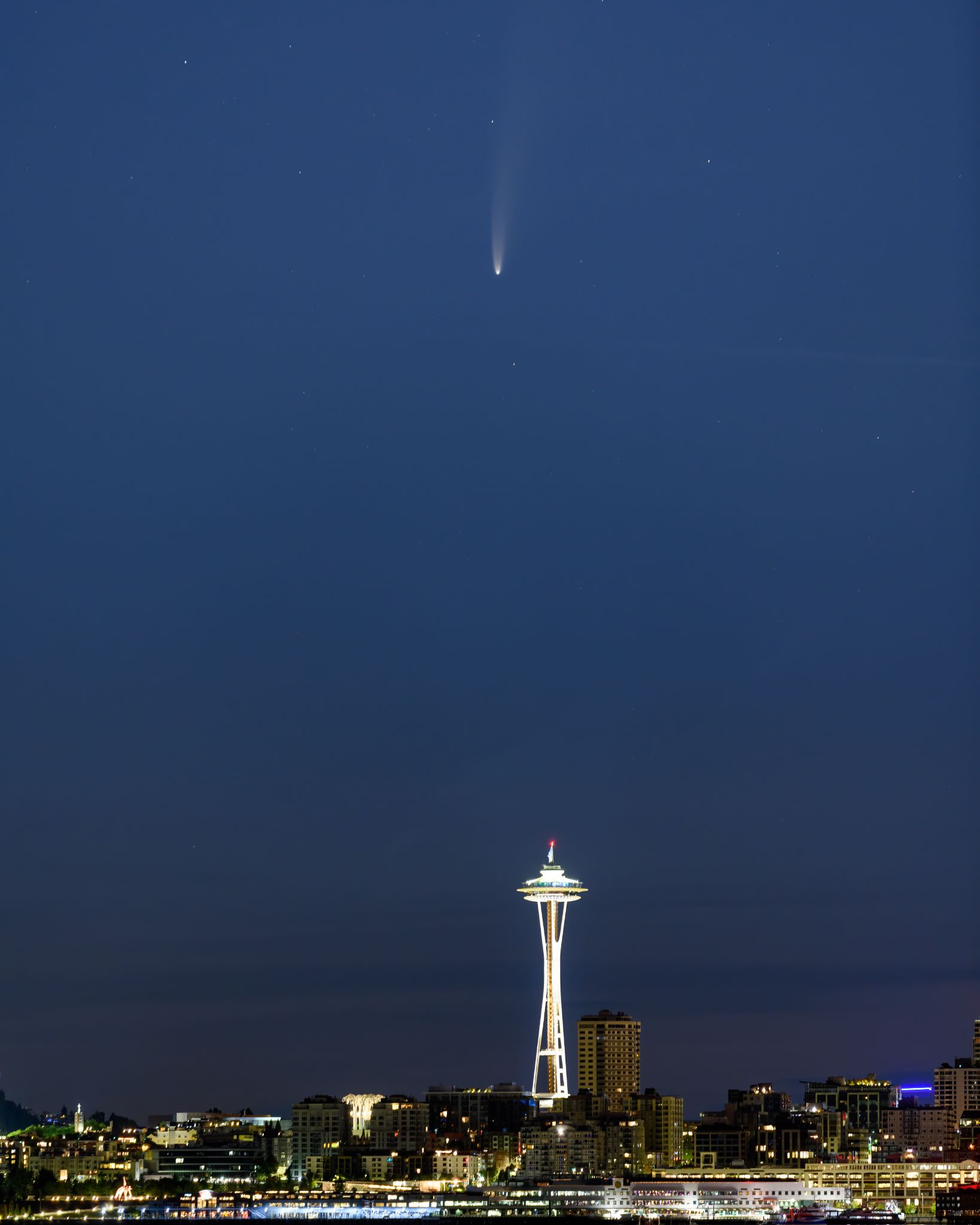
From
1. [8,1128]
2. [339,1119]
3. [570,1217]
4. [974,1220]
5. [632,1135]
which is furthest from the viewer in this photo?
[8,1128]

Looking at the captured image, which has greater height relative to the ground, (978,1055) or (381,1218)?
(978,1055)

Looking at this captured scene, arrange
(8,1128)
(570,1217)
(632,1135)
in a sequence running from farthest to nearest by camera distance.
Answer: (8,1128)
(632,1135)
(570,1217)

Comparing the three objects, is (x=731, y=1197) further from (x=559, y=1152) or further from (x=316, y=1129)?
(x=316, y=1129)

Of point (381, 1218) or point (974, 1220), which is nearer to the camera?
point (974, 1220)

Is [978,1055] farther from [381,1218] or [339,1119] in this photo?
[381,1218]

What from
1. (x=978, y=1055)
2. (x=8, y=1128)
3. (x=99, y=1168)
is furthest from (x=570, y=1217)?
(x=8, y=1128)

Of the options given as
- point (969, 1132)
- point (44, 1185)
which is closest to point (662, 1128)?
point (969, 1132)

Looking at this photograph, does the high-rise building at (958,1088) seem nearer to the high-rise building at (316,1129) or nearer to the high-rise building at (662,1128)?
the high-rise building at (662,1128)
